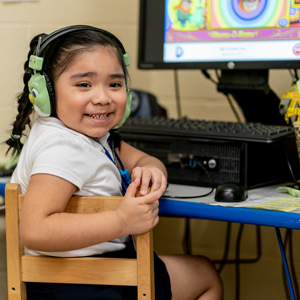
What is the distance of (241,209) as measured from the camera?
883 mm

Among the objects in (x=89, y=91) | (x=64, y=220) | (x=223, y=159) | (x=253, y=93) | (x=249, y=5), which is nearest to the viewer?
(x=64, y=220)

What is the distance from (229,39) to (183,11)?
0.16 m

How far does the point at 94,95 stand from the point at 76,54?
3.6 inches

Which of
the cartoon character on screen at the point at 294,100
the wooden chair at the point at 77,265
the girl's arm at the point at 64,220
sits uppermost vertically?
the cartoon character on screen at the point at 294,100

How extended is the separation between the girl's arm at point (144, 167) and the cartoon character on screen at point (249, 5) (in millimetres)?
488

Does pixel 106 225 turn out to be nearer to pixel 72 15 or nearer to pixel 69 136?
pixel 69 136

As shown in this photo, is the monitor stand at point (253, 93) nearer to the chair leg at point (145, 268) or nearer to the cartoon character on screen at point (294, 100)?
the cartoon character on screen at point (294, 100)

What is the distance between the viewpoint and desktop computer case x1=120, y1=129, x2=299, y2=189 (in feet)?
3.48

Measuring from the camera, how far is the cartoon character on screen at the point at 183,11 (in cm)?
133

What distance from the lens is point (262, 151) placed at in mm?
1100

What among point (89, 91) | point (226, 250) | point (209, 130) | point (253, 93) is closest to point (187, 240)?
point (226, 250)

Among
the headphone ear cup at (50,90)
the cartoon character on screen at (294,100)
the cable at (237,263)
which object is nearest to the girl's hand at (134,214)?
the headphone ear cup at (50,90)

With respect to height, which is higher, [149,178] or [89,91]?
[89,91]

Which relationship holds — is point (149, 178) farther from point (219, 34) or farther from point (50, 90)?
point (219, 34)
